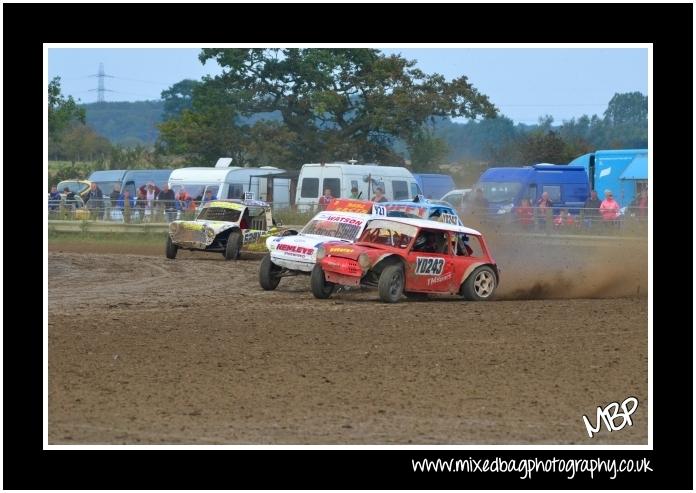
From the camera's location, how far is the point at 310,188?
35.5 metres

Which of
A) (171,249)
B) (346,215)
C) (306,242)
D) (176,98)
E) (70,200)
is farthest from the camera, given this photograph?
(176,98)

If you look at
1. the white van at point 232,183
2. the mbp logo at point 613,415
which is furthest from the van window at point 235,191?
the mbp logo at point 613,415

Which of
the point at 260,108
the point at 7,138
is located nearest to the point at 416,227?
the point at 7,138

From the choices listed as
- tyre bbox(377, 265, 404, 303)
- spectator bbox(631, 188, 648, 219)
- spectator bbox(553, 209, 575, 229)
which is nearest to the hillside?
spectator bbox(631, 188, 648, 219)

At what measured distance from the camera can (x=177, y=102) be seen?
10969cm

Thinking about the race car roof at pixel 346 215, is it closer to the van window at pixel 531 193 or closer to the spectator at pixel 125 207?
the van window at pixel 531 193

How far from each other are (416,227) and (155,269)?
761 cm

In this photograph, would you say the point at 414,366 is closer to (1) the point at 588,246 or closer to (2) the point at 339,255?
(2) the point at 339,255

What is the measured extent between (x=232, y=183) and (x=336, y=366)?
27608mm

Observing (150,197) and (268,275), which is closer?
(268,275)

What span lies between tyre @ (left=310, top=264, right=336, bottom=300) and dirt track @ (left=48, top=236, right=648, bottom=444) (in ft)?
0.67

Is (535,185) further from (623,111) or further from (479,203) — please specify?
(623,111)

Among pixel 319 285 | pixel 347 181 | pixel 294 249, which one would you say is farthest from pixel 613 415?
pixel 347 181

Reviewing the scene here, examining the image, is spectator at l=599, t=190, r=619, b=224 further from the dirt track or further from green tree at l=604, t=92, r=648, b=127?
green tree at l=604, t=92, r=648, b=127
